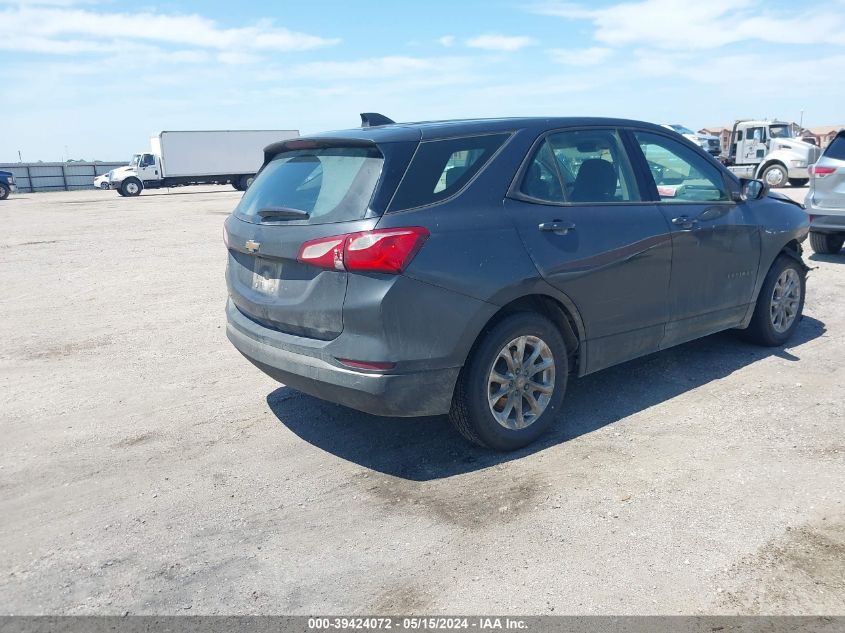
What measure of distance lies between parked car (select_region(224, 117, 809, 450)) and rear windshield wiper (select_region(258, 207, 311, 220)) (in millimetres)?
11

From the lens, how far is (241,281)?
4.48 m

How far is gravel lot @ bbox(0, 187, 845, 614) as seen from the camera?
9.81ft

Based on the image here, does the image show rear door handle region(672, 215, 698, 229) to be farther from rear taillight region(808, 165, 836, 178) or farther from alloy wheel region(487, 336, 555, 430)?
rear taillight region(808, 165, 836, 178)

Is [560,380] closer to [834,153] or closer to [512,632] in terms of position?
[512,632]

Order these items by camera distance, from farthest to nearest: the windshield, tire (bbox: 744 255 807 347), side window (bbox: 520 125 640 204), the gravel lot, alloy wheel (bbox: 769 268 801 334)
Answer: the windshield, alloy wheel (bbox: 769 268 801 334), tire (bbox: 744 255 807 347), side window (bbox: 520 125 640 204), the gravel lot

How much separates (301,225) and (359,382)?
2.98 feet

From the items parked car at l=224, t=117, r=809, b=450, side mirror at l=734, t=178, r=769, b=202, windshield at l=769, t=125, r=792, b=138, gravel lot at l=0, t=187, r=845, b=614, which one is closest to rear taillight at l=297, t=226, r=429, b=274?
parked car at l=224, t=117, r=809, b=450

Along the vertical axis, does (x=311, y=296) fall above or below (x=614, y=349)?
above

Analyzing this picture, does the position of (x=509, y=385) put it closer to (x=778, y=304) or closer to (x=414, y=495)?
(x=414, y=495)

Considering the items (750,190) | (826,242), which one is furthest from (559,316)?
(826,242)

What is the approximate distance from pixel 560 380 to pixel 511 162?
1.33m

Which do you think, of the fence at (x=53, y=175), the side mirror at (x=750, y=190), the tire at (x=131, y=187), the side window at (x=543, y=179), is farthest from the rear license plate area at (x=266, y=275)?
the fence at (x=53, y=175)

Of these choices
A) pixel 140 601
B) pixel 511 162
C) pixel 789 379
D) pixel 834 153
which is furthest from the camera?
pixel 834 153

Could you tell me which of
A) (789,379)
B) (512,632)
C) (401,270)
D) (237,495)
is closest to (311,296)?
(401,270)
